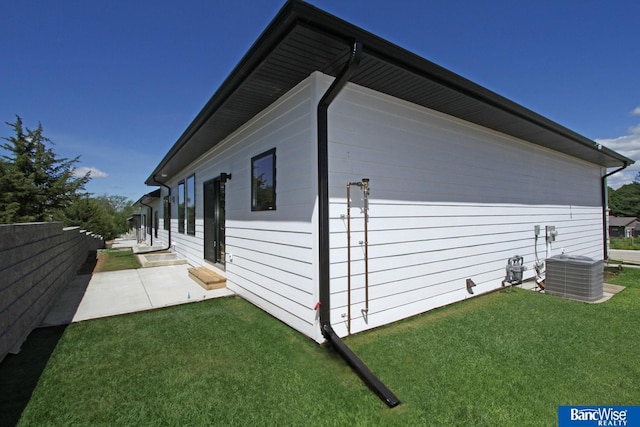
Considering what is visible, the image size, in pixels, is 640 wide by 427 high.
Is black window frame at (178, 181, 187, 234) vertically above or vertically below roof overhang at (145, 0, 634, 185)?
below

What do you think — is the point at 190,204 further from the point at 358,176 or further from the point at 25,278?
the point at 358,176

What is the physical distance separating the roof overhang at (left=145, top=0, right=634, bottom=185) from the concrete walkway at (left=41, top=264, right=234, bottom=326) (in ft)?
9.14

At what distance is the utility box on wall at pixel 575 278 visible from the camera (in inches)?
177

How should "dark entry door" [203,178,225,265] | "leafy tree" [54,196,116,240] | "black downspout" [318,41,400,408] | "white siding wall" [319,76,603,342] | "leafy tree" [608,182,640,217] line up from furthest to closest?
"leafy tree" [608,182,640,217]
"leafy tree" [54,196,116,240]
"dark entry door" [203,178,225,265]
"white siding wall" [319,76,603,342]
"black downspout" [318,41,400,408]

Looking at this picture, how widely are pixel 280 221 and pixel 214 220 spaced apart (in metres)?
3.15

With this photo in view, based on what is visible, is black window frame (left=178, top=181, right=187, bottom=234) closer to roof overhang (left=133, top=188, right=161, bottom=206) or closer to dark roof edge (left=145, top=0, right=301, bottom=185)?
dark roof edge (left=145, top=0, right=301, bottom=185)

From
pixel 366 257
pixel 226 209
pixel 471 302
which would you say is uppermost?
pixel 226 209

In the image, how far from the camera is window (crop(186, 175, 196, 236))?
740 centimetres

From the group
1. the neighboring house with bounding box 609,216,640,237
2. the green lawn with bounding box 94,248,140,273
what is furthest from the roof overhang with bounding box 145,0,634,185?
the neighboring house with bounding box 609,216,640,237

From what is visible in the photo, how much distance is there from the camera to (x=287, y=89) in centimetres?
338

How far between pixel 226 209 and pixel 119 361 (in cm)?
321

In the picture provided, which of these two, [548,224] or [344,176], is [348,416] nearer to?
[344,176]

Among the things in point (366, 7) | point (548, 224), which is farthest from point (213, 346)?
point (548, 224)

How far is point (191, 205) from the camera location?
7.67 metres
